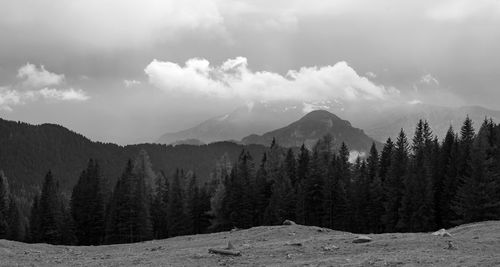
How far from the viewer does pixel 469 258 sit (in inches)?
1024

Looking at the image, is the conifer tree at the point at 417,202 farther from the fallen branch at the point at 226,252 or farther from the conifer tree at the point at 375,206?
the fallen branch at the point at 226,252

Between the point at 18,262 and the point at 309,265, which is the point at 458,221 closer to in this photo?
the point at 309,265

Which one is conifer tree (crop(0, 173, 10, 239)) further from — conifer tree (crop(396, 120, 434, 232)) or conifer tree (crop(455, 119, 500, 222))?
conifer tree (crop(455, 119, 500, 222))

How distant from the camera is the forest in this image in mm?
72312

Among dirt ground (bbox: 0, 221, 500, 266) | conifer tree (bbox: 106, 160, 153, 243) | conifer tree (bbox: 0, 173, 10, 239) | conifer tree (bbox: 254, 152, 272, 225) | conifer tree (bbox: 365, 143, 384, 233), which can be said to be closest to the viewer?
dirt ground (bbox: 0, 221, 500, 266)

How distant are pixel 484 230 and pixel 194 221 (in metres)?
68.3

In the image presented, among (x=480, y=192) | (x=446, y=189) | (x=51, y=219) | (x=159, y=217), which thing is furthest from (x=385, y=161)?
(x=51, y=219)

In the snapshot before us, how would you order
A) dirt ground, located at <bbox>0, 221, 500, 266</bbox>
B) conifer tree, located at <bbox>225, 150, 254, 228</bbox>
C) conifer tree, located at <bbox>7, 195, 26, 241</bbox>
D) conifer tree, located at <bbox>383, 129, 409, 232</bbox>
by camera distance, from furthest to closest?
conifer tree, located at <bbox>7, 195, 26, 241</bbox> < conifer tree, located at <bbox>225, 150, 254, 228</bbox> < conifer tree, located at <bbox>383, 129, 409, 232</bbox> < dirt ground, located at <bbox>0, 221, 500, 266</bbox>

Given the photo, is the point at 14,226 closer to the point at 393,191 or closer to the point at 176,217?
the point at 176,217

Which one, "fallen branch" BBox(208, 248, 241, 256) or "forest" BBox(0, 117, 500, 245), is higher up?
"forest" BBox(0, 117, 500, 245)

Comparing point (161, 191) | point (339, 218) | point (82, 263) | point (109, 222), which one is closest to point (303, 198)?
point (339, 218)

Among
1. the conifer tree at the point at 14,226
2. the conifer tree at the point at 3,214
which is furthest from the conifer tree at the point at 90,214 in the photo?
the conifer tree at the point at 14,226

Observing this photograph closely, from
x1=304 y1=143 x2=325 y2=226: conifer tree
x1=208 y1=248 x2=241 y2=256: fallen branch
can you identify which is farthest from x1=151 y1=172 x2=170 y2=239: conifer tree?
x1=208 y1=248 x2=241 y2=256: fallen branch

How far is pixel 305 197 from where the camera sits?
281 feet
